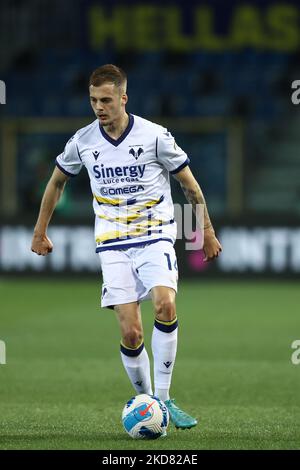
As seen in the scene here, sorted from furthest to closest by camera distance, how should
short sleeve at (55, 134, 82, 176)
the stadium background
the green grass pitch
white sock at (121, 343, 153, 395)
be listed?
the stadium background, short sleeve at (55, 134, 82, 176), white sock at (121, 343, 153, 395), the green grass pitch

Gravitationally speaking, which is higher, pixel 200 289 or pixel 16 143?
pixel 16 143

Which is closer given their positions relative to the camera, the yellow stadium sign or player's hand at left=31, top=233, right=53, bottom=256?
player's hand at left=31, top=233, right=53, bottom=256

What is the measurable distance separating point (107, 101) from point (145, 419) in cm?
Result: 181

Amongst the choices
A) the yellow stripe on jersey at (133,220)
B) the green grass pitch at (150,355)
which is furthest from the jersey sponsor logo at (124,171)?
the green grass pitch at (150,355)

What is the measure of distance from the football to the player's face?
1.64 metres

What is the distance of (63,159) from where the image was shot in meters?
6.79

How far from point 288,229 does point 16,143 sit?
4.96 m

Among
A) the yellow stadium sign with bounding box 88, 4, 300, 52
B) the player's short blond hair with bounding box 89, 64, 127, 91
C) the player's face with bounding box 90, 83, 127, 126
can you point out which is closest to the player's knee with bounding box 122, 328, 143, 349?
the player's face with bounding box 90, 83, 127, 126

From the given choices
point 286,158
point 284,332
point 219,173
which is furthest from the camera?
point 286,158

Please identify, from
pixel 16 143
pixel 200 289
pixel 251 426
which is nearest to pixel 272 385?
pixel 251 426

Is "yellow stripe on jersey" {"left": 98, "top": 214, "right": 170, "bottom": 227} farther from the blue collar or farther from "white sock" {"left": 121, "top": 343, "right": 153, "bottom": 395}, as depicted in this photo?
"white sock" {"left": 121, "top": 343, "right": 153, "bottom": 395}

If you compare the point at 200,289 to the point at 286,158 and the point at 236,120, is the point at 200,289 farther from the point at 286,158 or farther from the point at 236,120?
the point at 286,158

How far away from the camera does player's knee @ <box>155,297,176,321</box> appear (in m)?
6.30
